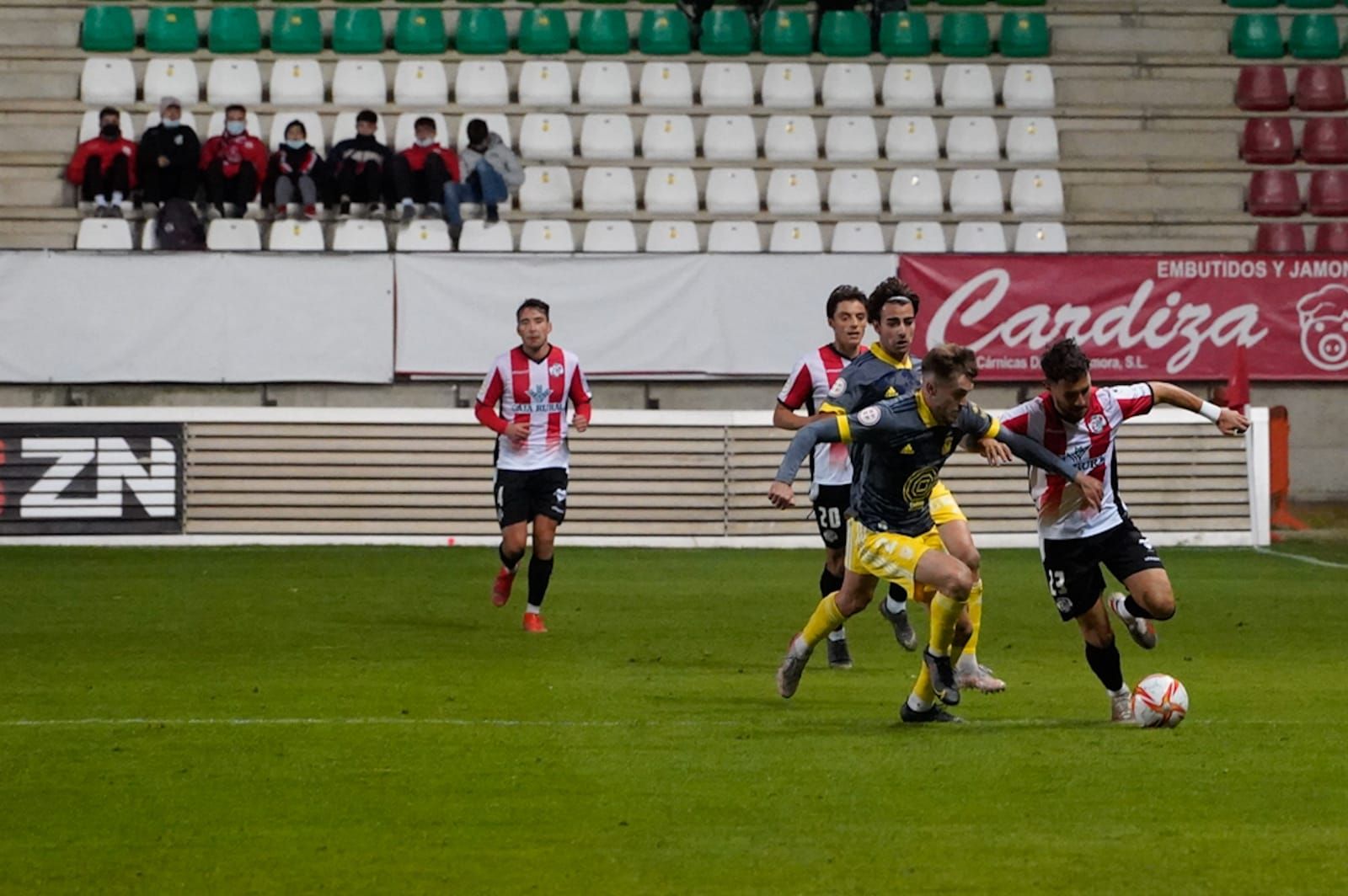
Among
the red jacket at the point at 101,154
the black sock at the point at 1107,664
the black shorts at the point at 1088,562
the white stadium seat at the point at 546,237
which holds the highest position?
the red jacket at the point at 101,154

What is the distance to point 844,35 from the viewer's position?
26.3m

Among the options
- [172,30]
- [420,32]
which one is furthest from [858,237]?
[172,30]

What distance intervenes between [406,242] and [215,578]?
7.22m

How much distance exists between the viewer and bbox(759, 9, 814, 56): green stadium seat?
26.3 meters

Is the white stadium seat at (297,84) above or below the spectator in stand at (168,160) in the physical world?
above

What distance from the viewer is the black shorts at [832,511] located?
12094mm

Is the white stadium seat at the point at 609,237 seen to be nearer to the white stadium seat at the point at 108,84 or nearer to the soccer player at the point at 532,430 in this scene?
the white stadium seat at the point at 108,84

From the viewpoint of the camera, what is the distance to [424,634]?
43.4ft

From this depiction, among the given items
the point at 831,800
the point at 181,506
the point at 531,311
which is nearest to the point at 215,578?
the point at 181,506

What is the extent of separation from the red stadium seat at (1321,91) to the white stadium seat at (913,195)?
531 centimetres

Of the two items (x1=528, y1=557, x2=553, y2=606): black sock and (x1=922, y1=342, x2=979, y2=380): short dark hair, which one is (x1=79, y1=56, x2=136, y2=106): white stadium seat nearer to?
(x1=528, y1=557, x2=553, y2=606): black sock

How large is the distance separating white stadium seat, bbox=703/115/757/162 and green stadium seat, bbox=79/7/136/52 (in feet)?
24.9

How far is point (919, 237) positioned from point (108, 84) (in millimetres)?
10258

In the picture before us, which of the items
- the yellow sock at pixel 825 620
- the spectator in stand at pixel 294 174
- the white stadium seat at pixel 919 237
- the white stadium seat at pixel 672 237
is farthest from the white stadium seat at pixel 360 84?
the yellow sock at pixel 825 620
